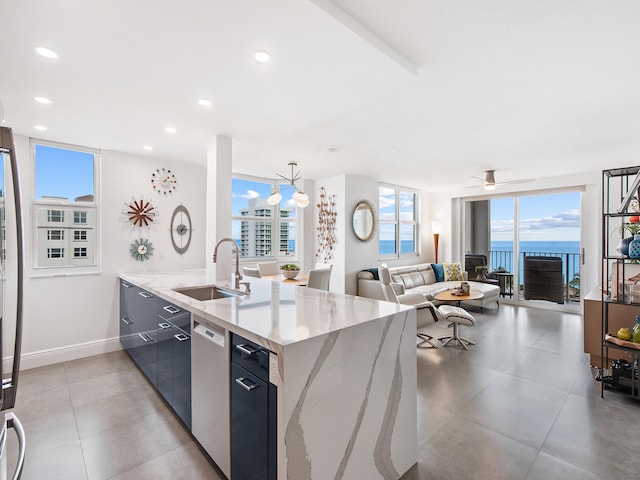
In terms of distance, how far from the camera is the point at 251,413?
1.42 m

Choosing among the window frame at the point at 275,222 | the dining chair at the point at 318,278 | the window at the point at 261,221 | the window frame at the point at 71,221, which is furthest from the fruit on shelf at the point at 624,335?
the window frame at the point at 71,221

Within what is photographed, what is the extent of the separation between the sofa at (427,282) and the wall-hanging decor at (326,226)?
76 cm

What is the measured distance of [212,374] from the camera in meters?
1.74

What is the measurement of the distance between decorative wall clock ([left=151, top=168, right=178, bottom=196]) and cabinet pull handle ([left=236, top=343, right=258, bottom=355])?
136 inches

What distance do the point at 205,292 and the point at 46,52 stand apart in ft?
6.52

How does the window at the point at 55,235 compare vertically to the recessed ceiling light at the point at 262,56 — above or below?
below

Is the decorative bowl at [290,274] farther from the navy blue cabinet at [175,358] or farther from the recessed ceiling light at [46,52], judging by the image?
the recessed ceiling light at [46,52]

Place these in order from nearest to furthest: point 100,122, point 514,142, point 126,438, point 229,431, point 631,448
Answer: point 229,431, point 631,448, point 126,438, point 100,122, point 514,142

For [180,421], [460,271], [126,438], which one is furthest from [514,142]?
[126,438]

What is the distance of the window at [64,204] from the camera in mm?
3496

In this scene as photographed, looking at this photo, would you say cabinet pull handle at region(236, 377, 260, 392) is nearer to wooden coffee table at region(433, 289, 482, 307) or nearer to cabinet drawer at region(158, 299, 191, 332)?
cabinet drawer at region(158, 299, 191, 332)

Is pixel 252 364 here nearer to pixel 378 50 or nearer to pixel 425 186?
pixel 378 50

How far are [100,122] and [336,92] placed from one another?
2.29m

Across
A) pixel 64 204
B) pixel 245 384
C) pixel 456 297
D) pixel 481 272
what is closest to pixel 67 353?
pixel 64 204
